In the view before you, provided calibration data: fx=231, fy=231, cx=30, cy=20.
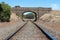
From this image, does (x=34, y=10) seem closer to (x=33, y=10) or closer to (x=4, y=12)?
(x=33, y=10)

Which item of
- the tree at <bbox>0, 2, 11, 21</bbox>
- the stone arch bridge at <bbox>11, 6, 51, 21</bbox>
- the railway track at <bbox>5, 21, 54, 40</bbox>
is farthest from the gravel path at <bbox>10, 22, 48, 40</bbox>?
the stone arch bridge at <bbox>11, 6, 51, 21</bbox>

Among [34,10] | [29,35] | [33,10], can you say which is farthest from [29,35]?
[34,10]

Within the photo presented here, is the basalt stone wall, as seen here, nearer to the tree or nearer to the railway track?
the tree

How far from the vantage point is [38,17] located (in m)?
89.8

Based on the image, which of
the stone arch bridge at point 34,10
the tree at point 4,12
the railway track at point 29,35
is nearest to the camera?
the railway track at point 29,35

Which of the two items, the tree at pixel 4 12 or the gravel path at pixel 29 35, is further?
the tree at pixel 4 12

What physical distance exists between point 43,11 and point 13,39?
76.9 metres

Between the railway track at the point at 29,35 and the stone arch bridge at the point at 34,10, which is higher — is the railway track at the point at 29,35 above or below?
above

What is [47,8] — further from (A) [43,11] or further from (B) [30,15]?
(B) [30,15]

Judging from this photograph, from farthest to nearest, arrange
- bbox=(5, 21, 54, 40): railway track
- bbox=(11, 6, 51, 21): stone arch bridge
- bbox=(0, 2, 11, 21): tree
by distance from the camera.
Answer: bbox=(11, 6, 51, 21): stone arch bridge
bbox=(0, 2, 11, 21): tree
bbox=(5, 21, 54, 40): railway track

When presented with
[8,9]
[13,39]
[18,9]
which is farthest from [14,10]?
[13,39]

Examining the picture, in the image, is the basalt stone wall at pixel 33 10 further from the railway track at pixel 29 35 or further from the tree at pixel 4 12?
the railway track at pixel 29 35

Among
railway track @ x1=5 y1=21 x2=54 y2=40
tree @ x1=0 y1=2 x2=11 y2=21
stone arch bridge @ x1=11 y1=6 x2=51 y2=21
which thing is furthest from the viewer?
stone arch bridge @ x1=11 y1=6 x2=51 y2=21

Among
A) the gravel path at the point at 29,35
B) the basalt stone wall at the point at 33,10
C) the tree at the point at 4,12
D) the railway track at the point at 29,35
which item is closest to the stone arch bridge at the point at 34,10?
the basalt stone wall at the point at 33,10
